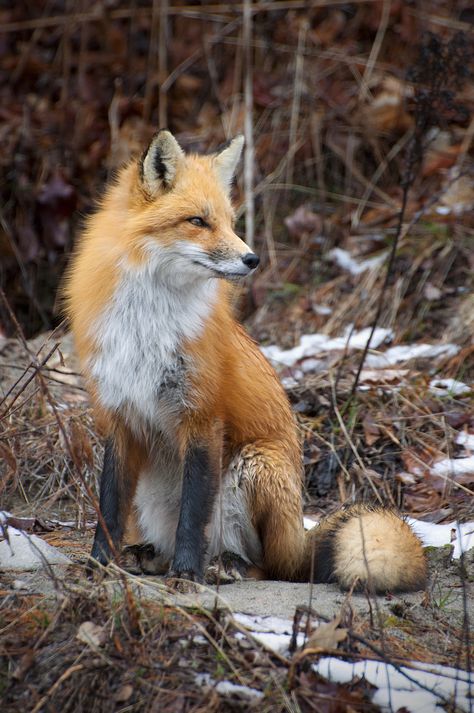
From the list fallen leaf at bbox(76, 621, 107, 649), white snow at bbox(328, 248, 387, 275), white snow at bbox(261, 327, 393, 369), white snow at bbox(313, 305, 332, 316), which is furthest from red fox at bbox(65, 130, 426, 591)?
white snow at bbox(328, 248, 387, 275)

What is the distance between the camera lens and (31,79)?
8.92m

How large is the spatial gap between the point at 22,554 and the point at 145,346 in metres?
1.12

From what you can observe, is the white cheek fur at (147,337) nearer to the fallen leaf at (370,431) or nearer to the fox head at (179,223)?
the fox head at (179,223)

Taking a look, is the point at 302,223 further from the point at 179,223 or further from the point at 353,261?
the point at 179,223

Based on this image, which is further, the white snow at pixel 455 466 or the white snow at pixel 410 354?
the white snow at pixel 410 354

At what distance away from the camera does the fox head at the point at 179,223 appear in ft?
12.2

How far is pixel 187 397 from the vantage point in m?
3.77

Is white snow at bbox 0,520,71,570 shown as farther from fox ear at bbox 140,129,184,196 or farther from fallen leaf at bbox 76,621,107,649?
fox ear at bbox 140,129,184,196

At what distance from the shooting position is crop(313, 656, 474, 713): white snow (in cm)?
277

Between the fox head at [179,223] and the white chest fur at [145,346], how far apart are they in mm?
123

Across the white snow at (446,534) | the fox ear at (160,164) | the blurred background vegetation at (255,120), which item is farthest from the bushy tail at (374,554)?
the blurred background vegetation at (255,120)

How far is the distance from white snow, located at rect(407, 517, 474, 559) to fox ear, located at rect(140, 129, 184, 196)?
2.22 metres

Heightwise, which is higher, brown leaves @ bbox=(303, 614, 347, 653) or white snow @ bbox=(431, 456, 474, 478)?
brown leaves @ bbox=(303, 614, 347, 653)

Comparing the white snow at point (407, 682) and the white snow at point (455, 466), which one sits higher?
the white snow at point (407, 682)
